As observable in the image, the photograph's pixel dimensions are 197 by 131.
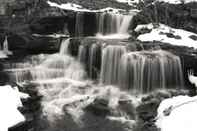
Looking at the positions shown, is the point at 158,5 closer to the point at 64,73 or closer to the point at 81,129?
the point at 64,73

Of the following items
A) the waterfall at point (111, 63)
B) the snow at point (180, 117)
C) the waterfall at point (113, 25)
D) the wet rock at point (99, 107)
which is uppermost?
the waterfall at point (113, 25)

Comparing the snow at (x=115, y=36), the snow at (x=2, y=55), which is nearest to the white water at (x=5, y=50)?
the snow at (x=2, y=55)

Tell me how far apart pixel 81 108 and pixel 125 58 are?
368 cm

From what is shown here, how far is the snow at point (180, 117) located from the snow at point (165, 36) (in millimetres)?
5508

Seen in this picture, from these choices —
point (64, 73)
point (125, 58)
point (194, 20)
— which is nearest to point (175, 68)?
point (125, 58)

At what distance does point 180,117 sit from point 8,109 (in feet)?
19.3

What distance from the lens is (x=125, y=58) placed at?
16891 millimetres

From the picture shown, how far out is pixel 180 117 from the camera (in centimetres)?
1152

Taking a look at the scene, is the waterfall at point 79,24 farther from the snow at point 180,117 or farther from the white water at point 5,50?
the snow at point 180,117

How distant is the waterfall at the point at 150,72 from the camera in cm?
1652

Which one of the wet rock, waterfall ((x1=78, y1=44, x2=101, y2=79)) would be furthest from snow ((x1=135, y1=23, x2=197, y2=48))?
the wet rock

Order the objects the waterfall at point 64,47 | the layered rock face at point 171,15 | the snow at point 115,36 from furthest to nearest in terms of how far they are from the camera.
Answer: the snow at point 115,36
the layered rock face at point 171,15
the waterfall at point 64,47

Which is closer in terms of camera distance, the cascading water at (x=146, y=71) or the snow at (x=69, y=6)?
the cascading water at (x=146, y=71)

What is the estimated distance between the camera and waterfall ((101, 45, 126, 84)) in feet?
56.2
